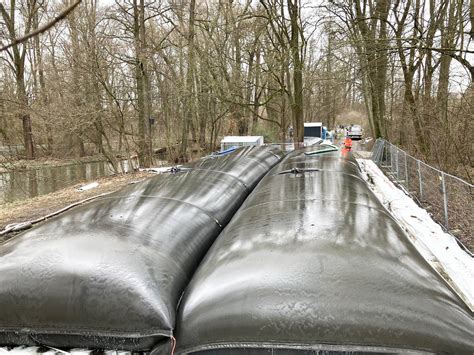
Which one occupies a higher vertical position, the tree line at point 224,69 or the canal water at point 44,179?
the tree line at point 224,69

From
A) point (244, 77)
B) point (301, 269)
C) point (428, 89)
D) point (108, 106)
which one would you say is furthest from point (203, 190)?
point (244, 77)

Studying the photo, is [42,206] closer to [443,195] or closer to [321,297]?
[443,195]

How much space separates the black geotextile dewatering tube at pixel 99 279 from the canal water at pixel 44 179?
9454 mm

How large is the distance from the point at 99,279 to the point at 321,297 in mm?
1173

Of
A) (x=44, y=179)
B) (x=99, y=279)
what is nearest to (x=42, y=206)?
(x=44, y=179)

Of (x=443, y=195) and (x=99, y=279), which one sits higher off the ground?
(x=99, y=279)

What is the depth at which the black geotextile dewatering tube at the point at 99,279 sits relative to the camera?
70.1 inches

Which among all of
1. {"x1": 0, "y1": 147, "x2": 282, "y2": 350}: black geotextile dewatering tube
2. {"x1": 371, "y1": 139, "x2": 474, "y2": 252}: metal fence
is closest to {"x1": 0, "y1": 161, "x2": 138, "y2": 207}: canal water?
{"x1": 0, "y1": 147, "x2": 282, "y2": 350}: black geotextile dewatering tube

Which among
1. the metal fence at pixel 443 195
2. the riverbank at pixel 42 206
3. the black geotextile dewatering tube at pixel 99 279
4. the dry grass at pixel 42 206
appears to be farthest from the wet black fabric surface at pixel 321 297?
the dry grass at pixel 42 206

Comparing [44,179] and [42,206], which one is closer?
[42,206]

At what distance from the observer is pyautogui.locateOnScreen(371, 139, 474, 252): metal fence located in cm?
480

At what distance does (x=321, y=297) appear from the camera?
1.54 metres

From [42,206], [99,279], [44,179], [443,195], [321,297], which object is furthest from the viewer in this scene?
[44,179]

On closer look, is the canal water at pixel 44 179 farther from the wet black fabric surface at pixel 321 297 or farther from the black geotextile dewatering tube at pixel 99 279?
the wet black fabric surface at pixel 321 297
